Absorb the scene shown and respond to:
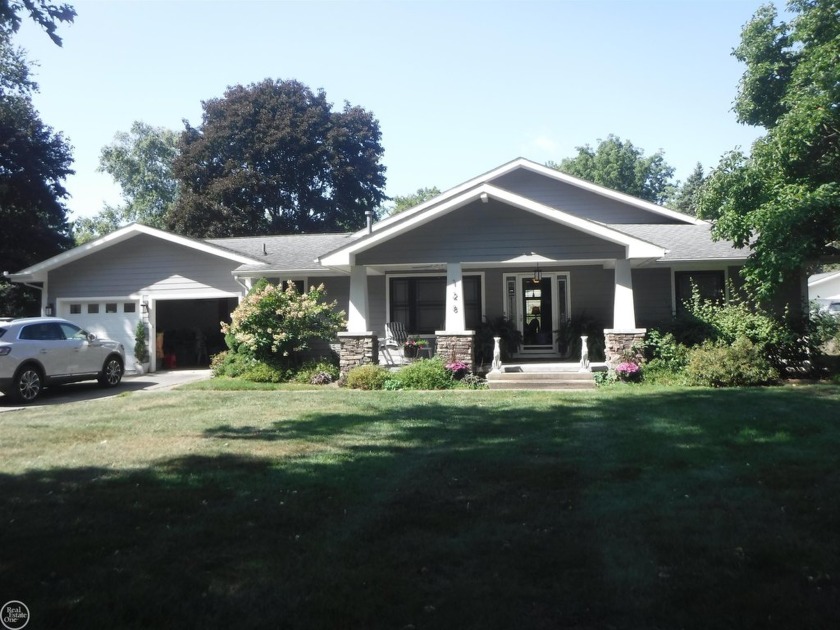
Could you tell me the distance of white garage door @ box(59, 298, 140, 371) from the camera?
1845cm

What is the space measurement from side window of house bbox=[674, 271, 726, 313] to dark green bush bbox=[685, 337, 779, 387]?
3.96 m

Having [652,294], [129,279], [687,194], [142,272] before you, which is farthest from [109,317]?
[687,194]

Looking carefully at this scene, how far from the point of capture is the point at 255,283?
17406mm

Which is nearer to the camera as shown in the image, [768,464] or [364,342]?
[768,464]

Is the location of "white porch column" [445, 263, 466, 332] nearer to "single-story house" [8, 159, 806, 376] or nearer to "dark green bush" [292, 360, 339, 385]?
"single-story house" [8, 159, 806, 376]

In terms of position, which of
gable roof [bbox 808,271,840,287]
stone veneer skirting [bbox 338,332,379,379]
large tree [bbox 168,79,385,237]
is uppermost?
large tree [bbox 168,79,385,237]

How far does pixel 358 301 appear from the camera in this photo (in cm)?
1539

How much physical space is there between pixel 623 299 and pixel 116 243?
13.4 metres

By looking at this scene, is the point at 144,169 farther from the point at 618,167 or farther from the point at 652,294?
the point at 652,294

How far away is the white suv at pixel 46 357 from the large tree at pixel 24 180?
12.7m

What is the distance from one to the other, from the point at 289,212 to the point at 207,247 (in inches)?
884

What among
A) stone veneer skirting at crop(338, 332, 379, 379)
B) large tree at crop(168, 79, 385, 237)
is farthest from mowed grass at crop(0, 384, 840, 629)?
large tree at crop(168, 79, 385, 237)

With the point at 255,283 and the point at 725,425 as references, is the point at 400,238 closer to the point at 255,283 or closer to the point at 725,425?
the point at 255,283

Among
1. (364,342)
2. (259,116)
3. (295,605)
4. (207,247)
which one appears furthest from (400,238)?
(259,116)
